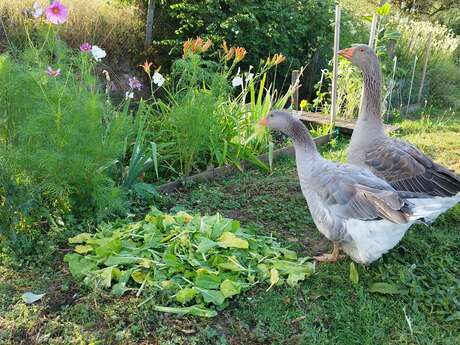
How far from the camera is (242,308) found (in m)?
3.14

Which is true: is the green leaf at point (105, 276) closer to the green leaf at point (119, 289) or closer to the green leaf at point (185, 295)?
the green leaf at point (119, 289)

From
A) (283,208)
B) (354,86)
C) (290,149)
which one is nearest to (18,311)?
(283,208)

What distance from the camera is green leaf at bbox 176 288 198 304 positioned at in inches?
120

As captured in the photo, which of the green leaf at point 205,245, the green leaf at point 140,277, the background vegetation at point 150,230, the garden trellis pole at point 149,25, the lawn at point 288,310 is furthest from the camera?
the garden trellis pole at point 149,25

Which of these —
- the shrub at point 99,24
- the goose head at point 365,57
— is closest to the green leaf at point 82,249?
the goose head at point 365,57

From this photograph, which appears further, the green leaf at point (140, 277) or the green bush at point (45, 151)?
the green bush at point (45, 151)

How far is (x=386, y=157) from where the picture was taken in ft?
13.9

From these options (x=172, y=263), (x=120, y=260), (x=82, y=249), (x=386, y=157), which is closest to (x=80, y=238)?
(x=82, y=249)

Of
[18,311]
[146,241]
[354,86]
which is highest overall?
[354,86]

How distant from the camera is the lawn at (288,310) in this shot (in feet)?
9.50

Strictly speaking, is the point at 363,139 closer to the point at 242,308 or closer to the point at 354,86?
the point at 242,308

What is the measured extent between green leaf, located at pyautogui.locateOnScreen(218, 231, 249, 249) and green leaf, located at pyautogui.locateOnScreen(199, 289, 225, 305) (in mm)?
437

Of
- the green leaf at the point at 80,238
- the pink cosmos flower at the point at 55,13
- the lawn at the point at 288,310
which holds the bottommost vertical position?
the lawn at the point at 288,310

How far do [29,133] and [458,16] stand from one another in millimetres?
21002
